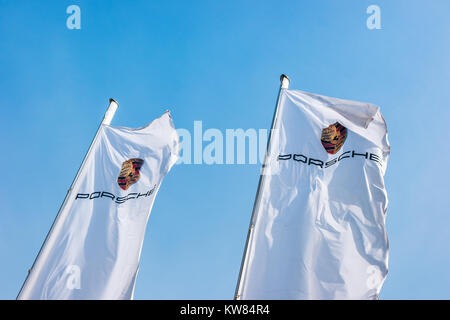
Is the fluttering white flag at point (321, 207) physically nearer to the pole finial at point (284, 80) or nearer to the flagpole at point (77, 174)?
the pole finial at point (284, 80)

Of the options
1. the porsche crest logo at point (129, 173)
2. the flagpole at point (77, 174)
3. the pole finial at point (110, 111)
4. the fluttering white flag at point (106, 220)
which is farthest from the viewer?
the pole finial at point (110, 111)

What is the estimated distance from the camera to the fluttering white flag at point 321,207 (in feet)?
29.0

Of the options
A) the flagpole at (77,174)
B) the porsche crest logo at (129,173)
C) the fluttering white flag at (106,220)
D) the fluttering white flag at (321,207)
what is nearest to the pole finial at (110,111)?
the flagpole at (77,174)

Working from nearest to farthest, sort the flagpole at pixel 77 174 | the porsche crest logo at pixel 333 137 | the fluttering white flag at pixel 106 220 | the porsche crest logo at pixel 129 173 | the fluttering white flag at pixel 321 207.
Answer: the fluttering white flag at pixel 321 207 < the fluttering white flag at pixel 106 220 < the flagpole at pixel 77 174 < the porsche crest logo at pixel 333 137 < the porsche crest logo at pixel 129 173

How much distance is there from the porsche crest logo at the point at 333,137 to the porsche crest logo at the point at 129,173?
5.70 meters

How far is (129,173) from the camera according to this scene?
12.4m

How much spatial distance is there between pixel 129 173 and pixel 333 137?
6186 mm

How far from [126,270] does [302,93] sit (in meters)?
7.17

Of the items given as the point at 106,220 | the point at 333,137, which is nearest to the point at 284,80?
the point at 333,137

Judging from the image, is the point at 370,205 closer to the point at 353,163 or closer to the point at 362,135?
the point at 353,163

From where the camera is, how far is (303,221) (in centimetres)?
956

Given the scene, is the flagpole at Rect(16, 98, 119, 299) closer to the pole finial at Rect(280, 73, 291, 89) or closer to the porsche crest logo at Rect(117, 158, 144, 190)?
the porsche crest logo at Rect(117, 158, 144, 190)

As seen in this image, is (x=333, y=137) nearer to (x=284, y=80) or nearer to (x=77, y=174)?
(x=284, y=80)
